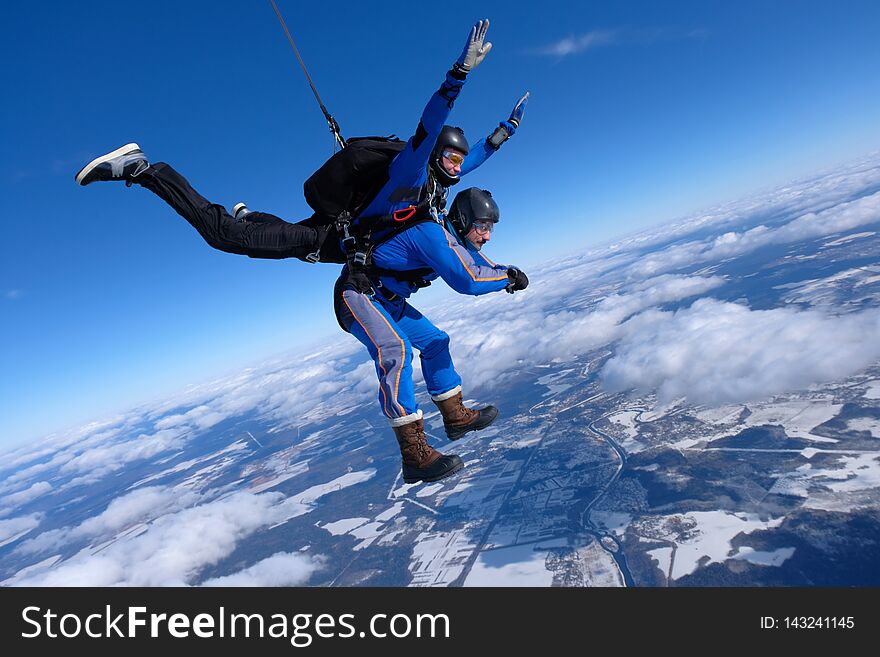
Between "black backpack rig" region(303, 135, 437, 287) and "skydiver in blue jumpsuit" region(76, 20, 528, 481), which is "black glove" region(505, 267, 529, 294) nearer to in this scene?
"skydiver in blue jumpsuit" region(76, 20, 528, 481)

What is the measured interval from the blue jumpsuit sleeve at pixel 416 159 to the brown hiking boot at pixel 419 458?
1727 mm

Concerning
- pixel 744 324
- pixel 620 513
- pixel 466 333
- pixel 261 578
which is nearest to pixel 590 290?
pixel 466 333

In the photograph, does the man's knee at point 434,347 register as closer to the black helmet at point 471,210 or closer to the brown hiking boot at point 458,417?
the brown hiking boot at point 458,417

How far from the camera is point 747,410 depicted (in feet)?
188

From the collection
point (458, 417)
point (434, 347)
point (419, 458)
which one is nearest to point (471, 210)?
point (434, 347)

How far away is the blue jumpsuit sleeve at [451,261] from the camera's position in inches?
116

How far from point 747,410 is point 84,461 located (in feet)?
759

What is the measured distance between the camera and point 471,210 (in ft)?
11.8

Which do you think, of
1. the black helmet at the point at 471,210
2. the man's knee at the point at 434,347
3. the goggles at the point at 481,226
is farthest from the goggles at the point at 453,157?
the man's knee at the point at 434,347

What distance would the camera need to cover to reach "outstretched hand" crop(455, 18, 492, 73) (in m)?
2.33

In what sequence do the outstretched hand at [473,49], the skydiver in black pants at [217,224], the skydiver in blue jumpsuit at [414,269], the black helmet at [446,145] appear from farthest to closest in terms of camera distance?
the black helmet at [446,145] → the skydiver in black pants at [217,224] → the skydiver in blue jumpsuit at [414,269] → the outstretched hand at [473,49]

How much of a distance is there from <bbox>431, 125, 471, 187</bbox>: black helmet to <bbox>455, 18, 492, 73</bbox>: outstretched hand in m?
0.95

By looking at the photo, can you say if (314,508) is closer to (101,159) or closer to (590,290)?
(101,159)

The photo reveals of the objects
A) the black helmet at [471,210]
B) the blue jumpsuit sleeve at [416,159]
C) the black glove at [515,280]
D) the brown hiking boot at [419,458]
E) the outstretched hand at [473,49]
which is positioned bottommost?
the brown hiking boot at [419,458]
